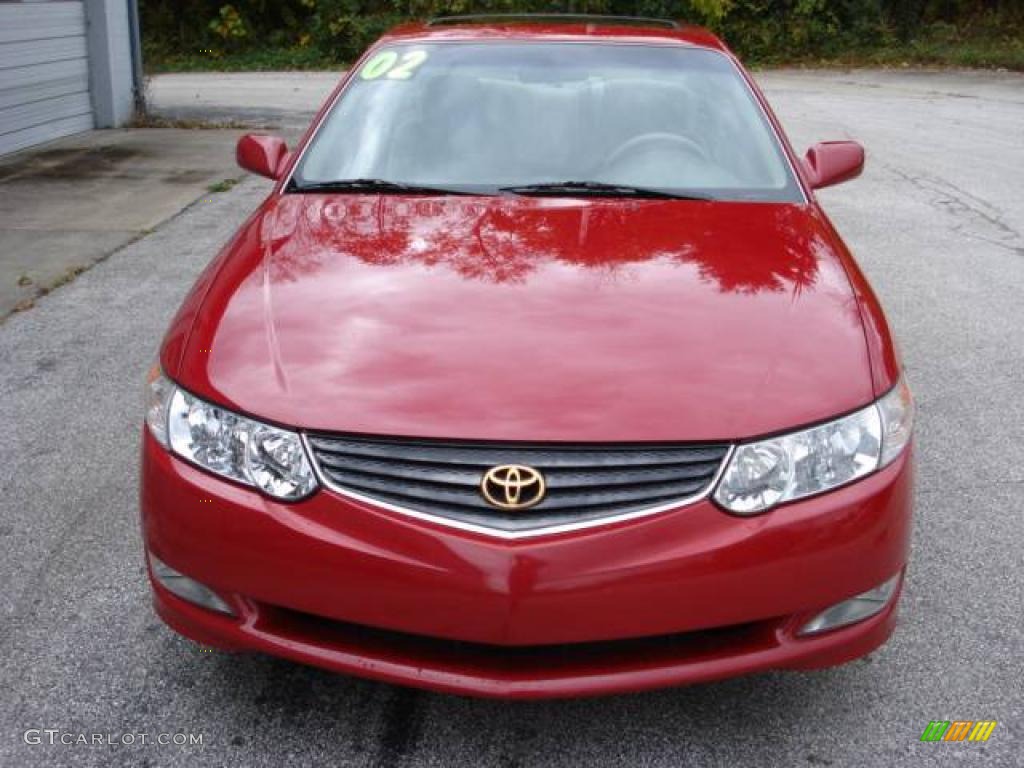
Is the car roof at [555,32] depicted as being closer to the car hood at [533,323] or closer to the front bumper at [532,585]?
the car hood at [533,323]

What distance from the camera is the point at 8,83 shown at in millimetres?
10891

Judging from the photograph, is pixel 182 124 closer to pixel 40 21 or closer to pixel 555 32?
pixel 40 21

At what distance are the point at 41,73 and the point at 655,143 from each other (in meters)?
9.43

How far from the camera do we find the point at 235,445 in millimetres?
2506

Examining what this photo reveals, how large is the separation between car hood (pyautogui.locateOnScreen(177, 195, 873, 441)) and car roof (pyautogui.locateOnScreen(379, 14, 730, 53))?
3.58 ft

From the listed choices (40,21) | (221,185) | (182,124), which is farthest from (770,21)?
(221,185)

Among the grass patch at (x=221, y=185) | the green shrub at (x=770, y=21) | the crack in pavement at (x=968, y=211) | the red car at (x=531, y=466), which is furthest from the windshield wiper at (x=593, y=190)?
the green shrub at (x=770, y=21)

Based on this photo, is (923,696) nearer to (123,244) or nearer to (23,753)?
(23,753)

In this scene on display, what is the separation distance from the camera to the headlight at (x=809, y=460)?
94.5 inches

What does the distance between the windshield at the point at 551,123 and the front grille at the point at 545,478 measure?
1.41m

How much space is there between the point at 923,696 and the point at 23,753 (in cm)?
208

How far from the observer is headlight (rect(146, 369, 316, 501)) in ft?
7.98

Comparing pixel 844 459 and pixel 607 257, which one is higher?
pixel 607 257

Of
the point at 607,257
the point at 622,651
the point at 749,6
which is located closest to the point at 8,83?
the point at 607,257
